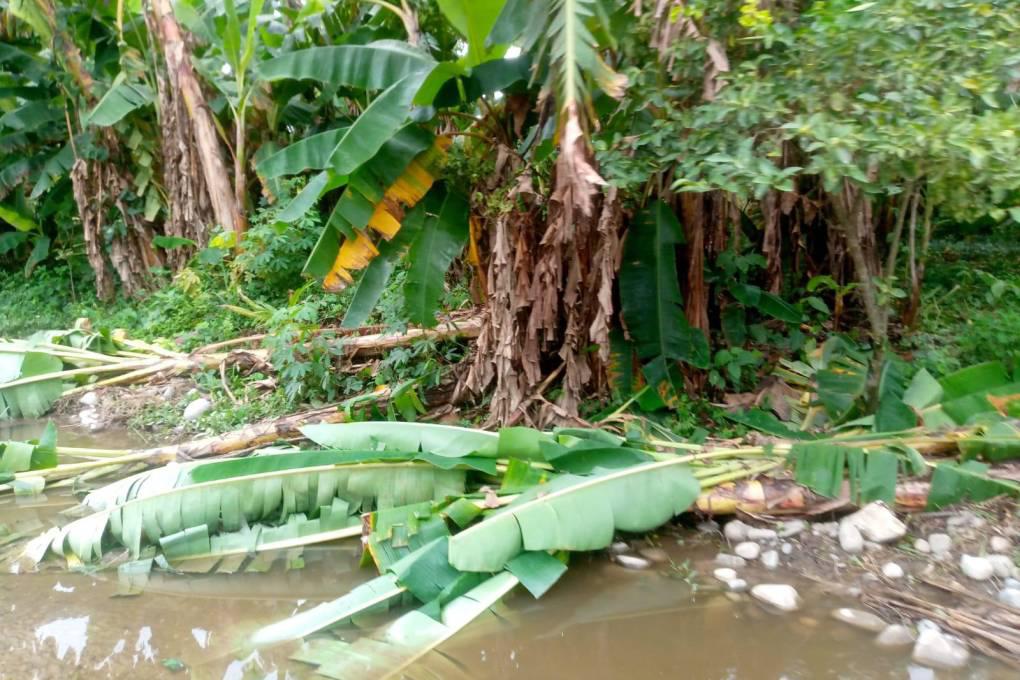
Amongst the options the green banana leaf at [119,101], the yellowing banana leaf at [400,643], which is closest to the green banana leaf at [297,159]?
the yellowing banana leaf at [400,643]

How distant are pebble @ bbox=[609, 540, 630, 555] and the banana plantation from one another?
1.8 inches

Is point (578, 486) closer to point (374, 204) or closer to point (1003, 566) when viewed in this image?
point (1003, 566)

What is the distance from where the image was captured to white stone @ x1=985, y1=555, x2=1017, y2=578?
2768mm

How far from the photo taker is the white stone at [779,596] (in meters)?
2.84

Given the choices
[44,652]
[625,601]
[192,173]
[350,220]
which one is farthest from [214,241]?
[625,601]

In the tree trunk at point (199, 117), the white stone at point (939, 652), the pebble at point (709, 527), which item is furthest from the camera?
the tree trunk at point (199, 117)

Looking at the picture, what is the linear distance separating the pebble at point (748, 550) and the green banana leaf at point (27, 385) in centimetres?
546

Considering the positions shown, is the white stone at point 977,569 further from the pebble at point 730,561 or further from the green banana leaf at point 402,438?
the green banana leaf at point 402,438

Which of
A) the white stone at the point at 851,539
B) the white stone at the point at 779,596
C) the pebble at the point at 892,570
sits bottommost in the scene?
the white stone at the point at 779,596

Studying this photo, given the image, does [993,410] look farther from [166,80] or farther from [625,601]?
[166,80]

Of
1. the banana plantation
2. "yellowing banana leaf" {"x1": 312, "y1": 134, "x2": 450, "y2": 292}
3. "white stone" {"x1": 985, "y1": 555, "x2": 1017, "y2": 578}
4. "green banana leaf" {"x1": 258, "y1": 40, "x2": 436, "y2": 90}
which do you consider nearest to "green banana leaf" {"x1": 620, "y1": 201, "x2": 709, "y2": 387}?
the banana plantation

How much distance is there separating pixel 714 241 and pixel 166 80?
266 inches

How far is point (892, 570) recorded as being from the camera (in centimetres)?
292

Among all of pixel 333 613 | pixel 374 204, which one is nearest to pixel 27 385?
pixel 374 204
